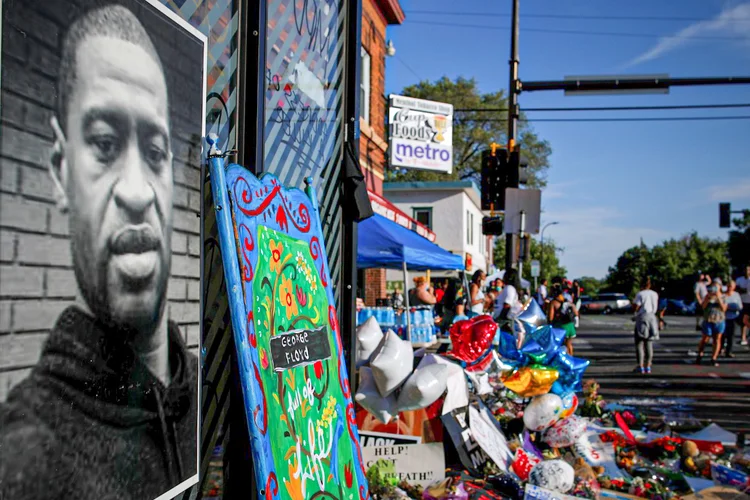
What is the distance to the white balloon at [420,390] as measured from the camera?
14.9 ft

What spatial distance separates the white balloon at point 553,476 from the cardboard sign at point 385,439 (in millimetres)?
854

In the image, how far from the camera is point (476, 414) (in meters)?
5.15

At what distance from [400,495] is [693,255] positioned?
281 ft

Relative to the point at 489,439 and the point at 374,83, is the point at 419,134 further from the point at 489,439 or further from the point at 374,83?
the point at 489,439

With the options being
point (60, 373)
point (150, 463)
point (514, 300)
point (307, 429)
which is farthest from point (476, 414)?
point (514, 300)

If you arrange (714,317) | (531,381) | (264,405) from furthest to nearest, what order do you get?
(714,317) → (531,381) → (264,405)

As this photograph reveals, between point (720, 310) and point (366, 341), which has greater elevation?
point (366, 341)

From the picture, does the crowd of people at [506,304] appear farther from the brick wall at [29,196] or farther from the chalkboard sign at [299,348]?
the brick wall at [29,196]

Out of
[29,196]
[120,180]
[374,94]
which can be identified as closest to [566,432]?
[120,180]

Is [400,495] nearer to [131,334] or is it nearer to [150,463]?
[150,463]

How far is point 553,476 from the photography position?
4305 mm

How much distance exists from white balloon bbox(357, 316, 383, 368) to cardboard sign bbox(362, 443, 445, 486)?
2.48 feet

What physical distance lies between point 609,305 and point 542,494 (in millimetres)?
54551

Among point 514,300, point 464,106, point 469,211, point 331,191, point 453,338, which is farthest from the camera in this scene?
point 464,106
